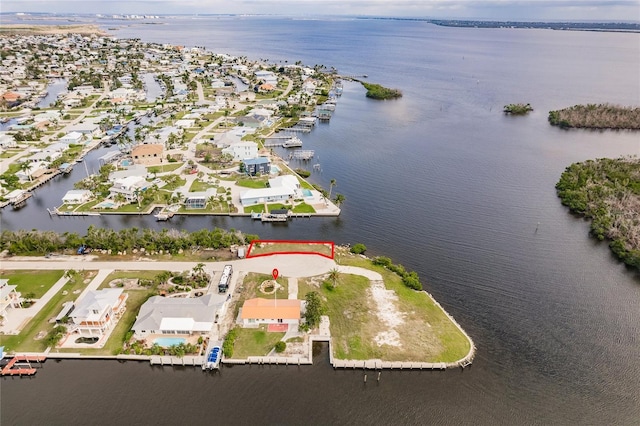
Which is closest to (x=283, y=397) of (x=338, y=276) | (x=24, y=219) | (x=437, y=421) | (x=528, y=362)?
(x=437, y=421)

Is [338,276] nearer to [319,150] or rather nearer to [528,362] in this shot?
[528,362]

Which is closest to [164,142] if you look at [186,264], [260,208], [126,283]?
[260,208]

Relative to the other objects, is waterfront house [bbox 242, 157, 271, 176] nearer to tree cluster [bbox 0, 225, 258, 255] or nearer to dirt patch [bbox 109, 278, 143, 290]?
tree cluster [bbox 0, 225, 258, 255]

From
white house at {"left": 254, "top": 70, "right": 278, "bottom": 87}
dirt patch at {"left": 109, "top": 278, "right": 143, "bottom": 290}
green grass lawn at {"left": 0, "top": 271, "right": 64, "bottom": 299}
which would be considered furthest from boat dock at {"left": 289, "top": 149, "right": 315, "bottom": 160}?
white house at {"left": 254, "top": 70, "right": 278, "bottom": 87}

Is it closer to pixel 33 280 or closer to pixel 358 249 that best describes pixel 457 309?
pixel 358 249

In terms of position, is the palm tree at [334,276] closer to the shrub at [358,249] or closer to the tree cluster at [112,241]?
the shrub at [358,249]
